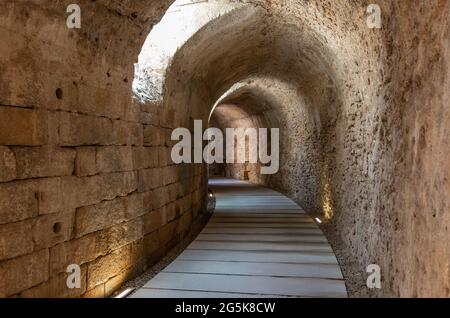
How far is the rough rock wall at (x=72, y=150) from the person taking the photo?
7.36 feet

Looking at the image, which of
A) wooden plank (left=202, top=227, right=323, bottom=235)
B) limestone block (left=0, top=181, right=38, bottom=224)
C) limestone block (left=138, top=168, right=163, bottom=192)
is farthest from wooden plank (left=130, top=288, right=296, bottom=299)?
wooden plank (left=202, top=227, right=323, bottom=235)

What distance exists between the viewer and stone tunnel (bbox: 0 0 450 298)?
217cm

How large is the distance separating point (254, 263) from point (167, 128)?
2.11m

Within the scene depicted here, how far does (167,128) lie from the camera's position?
4957 millimetres

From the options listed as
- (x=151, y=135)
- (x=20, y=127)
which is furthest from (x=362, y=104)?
(x=20, y=127)

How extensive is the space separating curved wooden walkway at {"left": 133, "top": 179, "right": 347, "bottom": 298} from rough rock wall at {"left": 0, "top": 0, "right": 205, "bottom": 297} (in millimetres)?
561

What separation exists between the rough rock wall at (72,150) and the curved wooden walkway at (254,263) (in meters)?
0.56

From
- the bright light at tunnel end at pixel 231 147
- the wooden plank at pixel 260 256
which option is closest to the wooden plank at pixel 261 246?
the wooden plank at pixel 260 256

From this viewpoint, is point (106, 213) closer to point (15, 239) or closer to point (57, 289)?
point (57, 289)

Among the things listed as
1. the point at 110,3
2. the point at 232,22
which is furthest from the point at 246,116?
the point at 110,3

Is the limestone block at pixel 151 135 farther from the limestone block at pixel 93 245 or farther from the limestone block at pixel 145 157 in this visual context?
the limestone block at pixel 93 245

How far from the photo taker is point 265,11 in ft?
16.1
